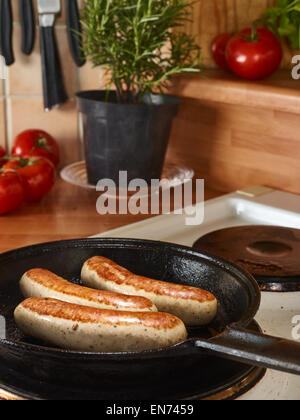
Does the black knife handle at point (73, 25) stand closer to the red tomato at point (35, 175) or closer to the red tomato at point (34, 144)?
the red tomato at point (34, 144)

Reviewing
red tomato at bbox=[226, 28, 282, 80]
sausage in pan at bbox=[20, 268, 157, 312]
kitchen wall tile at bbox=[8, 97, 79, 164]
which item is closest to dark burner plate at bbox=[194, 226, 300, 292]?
sausage in pan at bbox=[20, 268, 157, 312]

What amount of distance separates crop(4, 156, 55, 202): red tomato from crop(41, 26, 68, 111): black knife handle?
25 centimetres

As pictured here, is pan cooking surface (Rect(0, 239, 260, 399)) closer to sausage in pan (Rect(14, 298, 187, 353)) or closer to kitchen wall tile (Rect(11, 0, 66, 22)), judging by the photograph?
sausage in pan (Rect(14, 298, 187, 353))

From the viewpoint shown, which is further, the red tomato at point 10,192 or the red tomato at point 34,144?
the red tomato at point 34,144

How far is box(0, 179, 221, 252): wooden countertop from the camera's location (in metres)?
1.26

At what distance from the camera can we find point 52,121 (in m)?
1.76

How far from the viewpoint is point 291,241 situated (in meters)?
1.18

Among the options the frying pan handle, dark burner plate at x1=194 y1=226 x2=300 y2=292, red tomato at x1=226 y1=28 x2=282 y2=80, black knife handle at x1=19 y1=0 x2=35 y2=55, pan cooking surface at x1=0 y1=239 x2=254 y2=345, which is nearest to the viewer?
the frying pan handle

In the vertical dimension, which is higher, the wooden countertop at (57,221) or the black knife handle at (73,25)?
the black knife handle at (73,25)

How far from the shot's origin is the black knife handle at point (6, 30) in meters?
1.59

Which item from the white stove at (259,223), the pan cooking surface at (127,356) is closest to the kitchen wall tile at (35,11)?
the white stove at (259,223)

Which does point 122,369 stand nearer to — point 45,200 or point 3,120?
point 45,200

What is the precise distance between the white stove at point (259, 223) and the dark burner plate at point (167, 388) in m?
0.05

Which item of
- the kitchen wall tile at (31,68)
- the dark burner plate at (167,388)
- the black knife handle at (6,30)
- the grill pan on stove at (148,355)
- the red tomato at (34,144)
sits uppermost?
the black knife handle at (6,30)
